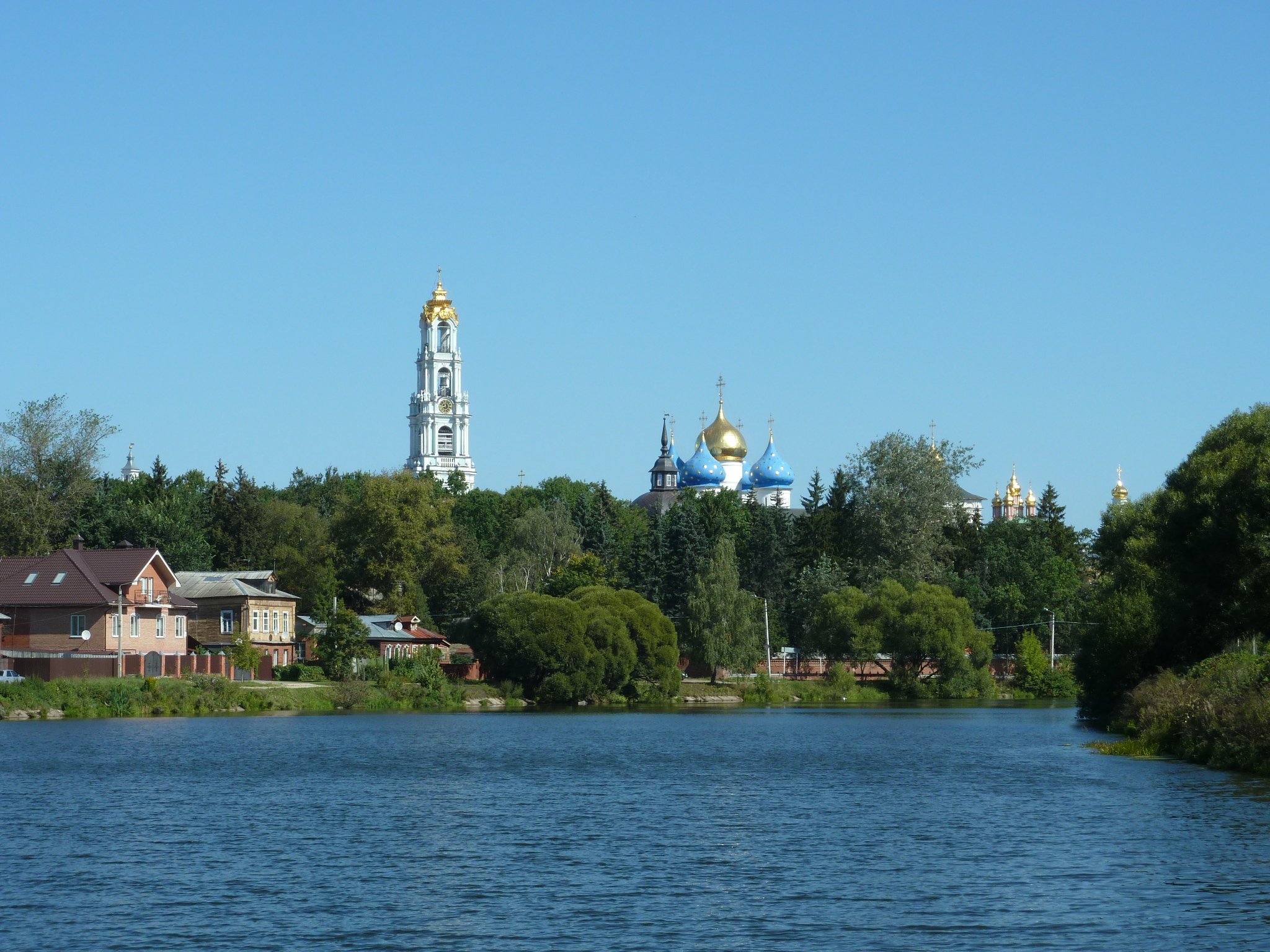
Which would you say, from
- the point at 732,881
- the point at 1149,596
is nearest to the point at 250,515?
the point at 1149,596

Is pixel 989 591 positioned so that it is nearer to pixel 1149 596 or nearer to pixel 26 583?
pixel 1149 596

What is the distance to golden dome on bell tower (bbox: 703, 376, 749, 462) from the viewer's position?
185750 millimetres

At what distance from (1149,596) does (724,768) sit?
89.5 feet

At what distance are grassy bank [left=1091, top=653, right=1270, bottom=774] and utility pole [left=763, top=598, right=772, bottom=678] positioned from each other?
5140 cm

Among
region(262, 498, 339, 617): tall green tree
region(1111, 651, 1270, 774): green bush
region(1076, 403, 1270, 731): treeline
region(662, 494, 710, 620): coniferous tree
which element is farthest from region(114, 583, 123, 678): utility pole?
region(1111, 651, 1270, 774): green bush

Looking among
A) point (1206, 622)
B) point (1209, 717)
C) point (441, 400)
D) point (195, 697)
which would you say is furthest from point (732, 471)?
point (1209, 717)

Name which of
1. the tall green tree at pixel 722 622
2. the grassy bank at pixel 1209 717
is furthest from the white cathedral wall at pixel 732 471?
the grassy bank at pixel 1209 717

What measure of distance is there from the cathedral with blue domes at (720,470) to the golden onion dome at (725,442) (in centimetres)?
7

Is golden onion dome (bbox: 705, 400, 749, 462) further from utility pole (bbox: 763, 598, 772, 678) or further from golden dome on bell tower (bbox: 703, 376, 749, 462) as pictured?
utility pole (bbox: 763, 598, 772, 678)

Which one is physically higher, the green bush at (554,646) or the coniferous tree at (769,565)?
the coniferous tree at (769,565)

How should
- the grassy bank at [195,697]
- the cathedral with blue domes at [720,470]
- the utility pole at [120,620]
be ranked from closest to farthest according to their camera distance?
the grassy bank at [195,697], the utility pole at [120,620], the cathedral with blue domes at [720,470]

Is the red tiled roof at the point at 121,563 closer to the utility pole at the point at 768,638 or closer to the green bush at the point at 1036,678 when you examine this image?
the utility pole at the point at 768,638

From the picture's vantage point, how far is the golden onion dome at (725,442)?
609 feet

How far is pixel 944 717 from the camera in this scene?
78.1 m
